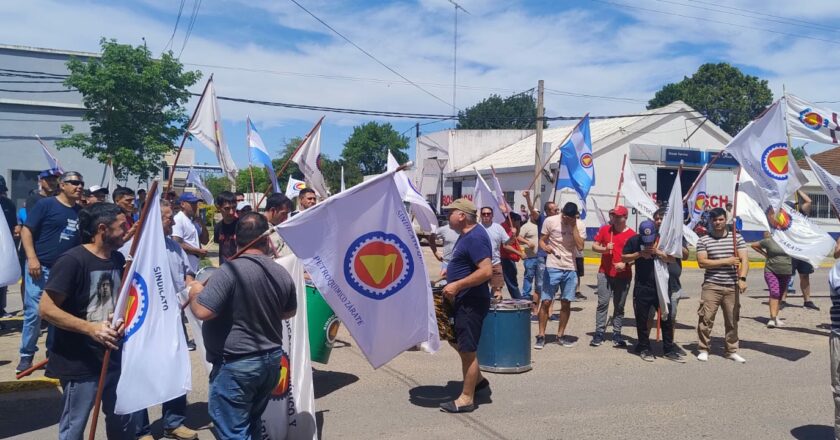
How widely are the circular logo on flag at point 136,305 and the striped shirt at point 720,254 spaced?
257 inches

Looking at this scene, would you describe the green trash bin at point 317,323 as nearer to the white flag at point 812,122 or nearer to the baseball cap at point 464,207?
the baseball cap at point 464,207

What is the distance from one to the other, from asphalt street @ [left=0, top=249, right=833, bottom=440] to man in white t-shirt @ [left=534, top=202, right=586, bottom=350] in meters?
0.44

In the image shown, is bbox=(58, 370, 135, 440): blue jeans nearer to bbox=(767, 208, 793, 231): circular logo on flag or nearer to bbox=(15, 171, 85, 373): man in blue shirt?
bbox=(15, 171, 85, 373): man in blue shirt

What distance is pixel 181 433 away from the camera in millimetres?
4988

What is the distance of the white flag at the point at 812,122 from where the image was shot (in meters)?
8.20

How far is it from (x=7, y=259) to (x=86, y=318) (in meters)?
2.84

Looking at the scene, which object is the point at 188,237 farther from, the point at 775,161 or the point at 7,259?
the point at 775,161

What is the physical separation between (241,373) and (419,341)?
1.65 m

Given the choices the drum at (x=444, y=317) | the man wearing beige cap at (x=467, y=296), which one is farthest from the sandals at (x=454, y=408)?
the drum at (x=444, y=317)

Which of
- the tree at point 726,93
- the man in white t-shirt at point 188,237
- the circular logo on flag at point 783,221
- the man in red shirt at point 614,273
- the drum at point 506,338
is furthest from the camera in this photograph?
the tree at point 726,93

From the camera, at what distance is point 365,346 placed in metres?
4.68

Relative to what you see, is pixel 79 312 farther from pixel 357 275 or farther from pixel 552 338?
pixel 552 338

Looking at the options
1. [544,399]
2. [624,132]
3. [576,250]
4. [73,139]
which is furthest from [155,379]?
[624,132]

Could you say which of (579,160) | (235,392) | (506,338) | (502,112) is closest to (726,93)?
(502,112)
